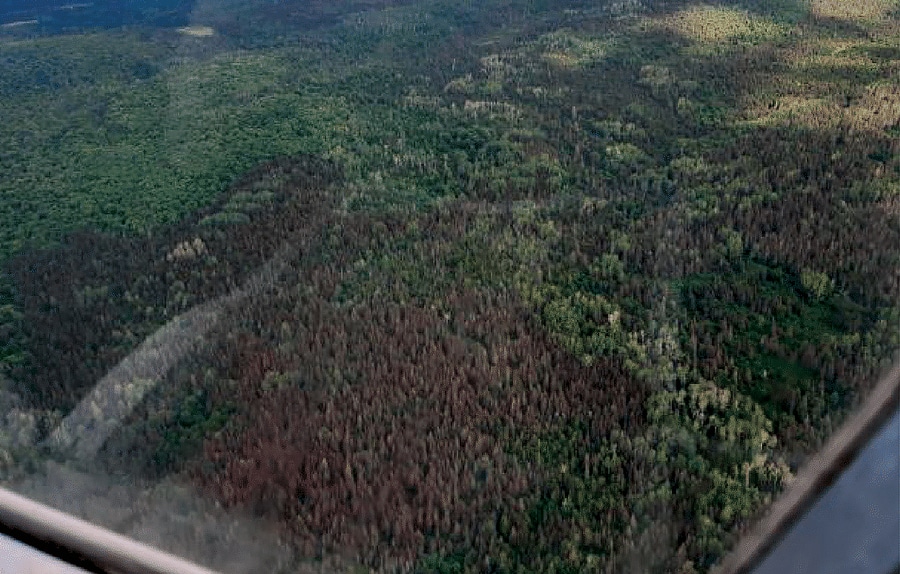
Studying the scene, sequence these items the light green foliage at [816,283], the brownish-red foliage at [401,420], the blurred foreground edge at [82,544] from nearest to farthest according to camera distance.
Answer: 1. the blurred foreground edge at [82,544]
2. the brownish-red foliage at [401,420]
3. the light green foliage at [816,283]

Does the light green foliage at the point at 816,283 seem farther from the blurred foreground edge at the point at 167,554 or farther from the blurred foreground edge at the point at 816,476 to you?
the blurred foreground edge at the point at 167,554

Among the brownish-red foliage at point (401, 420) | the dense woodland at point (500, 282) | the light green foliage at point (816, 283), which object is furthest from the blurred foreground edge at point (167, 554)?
the light green foliage at point (816, 283)

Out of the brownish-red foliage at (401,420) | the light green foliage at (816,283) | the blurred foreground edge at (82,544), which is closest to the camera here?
the blurred foreground edge at (82,544)

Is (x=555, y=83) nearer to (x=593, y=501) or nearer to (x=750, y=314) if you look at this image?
(x=750, y=314)

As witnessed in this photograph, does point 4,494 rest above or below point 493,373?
above

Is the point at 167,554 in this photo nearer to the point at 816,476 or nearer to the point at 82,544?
the point at 82,544

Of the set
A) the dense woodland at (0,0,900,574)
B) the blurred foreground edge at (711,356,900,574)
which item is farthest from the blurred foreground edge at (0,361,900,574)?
the dense woodland at (0,0,900,574)

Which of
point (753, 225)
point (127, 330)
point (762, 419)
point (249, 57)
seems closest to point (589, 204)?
point (753, 225)
